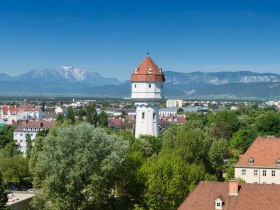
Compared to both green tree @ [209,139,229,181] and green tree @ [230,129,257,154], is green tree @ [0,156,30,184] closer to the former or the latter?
green tree @ [209,139,229,181]

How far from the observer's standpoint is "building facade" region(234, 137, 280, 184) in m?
63.2

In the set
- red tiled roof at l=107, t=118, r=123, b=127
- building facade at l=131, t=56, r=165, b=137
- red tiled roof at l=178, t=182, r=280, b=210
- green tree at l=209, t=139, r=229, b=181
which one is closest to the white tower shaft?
building facade at l=131, t=56, r=165, b=137

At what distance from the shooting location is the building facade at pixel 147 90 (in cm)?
7775

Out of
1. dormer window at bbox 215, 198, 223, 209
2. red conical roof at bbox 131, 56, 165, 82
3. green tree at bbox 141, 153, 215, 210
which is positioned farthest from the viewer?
red conical roof at bbox 131, 56, 165, 82

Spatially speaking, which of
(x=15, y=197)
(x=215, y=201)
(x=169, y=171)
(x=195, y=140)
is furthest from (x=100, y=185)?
(x=195, y=140)

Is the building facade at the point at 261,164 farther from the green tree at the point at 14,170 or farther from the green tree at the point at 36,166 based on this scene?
the green tree at the point at 14,170

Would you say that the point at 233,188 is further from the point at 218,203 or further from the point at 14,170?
the point at 14,170

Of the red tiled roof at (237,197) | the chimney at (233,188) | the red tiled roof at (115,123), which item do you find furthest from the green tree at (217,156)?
the red tiled roof at (115,123)

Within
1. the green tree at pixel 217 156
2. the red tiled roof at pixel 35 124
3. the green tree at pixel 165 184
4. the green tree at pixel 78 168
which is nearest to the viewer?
the green tree at pixel 78 168

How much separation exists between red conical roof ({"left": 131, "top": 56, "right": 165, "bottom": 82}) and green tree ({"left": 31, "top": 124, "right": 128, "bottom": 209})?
31.1m

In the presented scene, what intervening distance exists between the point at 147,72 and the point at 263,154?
886 inches

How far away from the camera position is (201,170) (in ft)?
178

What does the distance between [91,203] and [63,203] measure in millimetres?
2648

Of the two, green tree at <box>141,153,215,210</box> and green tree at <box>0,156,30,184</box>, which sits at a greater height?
green tree at <box>141,153,215,210</box>
